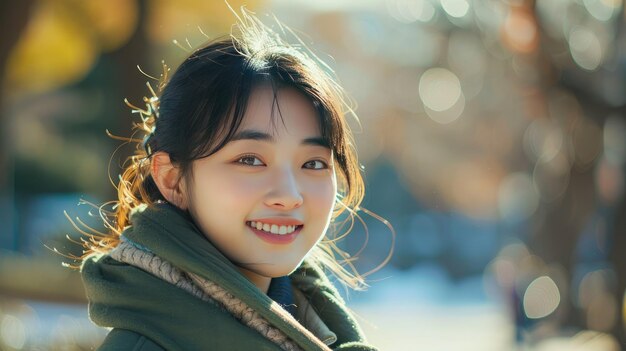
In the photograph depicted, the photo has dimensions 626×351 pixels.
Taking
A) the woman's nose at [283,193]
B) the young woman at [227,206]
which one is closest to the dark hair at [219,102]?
the young woman at [227,206]

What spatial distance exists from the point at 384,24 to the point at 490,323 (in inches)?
464

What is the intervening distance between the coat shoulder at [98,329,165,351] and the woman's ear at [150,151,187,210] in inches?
15.1

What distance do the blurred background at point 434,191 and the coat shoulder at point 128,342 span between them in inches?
37.1

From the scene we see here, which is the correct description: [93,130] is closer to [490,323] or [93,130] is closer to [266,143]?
[490,323]

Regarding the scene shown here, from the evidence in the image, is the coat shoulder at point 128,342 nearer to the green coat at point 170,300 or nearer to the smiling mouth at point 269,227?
the green coat at point 170,300

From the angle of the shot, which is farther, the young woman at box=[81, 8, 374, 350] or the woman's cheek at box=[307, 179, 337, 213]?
the woman's cheek at box=[307, 179, 337, 213]

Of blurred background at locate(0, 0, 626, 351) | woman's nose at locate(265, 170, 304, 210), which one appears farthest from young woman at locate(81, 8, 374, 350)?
blurred background at locate(0, 0, 626, 351)

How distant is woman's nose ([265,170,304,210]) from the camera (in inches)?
78.9

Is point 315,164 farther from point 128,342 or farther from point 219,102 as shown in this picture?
point 128,342

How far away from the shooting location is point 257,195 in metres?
2.00

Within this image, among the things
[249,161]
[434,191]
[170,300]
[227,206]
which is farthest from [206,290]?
[434,191]

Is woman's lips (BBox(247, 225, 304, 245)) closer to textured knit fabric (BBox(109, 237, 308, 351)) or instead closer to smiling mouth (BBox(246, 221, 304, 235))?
smiling mouth (BBox(246, 221, 304, 235))

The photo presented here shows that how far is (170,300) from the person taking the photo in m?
1.86

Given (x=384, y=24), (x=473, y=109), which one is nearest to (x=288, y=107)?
(x=384, y=24)
